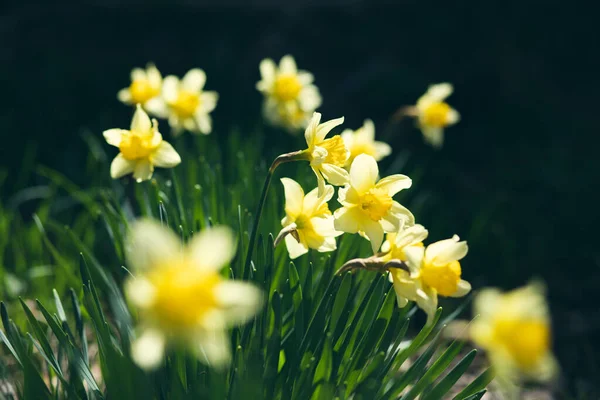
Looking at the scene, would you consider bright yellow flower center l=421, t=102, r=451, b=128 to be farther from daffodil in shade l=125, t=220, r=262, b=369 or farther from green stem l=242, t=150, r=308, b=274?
daffodil in shade l=125, t=220, r=262, b=369

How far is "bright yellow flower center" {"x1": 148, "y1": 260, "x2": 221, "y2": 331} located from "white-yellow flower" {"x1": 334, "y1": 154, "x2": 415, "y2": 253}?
478 mm

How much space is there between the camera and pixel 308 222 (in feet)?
4.14

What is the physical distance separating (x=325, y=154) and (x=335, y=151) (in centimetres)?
6

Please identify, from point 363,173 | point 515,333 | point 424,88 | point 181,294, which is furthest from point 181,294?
point 424,88

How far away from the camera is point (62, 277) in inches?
87.0

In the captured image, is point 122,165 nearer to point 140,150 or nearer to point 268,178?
point 140,150

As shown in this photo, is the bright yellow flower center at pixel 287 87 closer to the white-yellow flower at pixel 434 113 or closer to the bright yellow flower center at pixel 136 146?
the white-yellow flower at pixel 434 113

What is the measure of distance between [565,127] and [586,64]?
26.2 inches

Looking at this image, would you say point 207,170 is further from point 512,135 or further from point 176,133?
point 512,135

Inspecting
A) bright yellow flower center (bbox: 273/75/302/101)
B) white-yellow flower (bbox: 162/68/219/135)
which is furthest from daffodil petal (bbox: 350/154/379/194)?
bright yellow flower center (bbox: 273/75/302/101)

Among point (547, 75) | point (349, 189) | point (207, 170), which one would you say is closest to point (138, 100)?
point (207, 170)

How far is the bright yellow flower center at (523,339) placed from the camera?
88cm

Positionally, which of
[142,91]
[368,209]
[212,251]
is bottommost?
[212,251]

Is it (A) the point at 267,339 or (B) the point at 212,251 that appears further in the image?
(A) the point at 267,339
